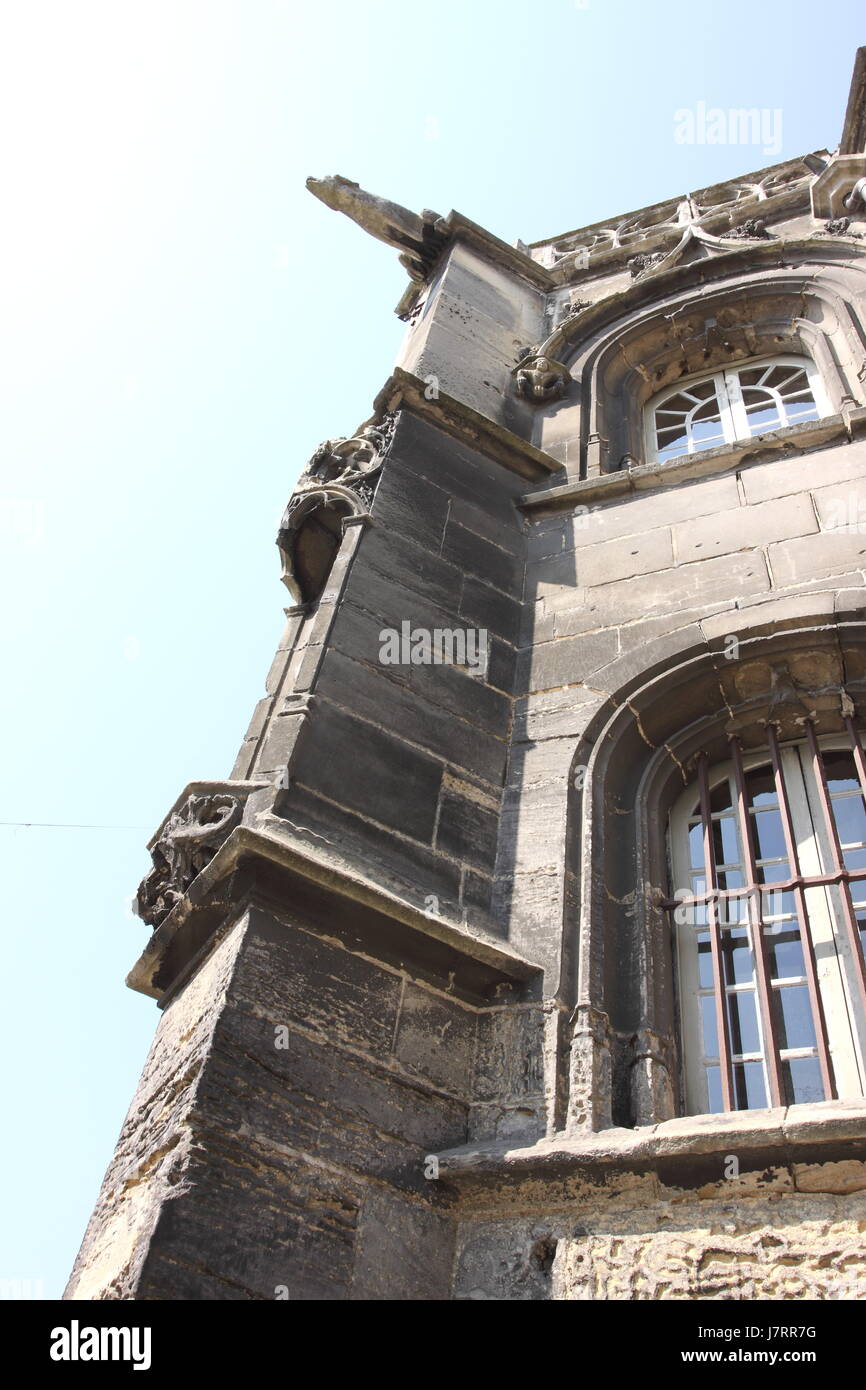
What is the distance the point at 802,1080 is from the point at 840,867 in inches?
33.8

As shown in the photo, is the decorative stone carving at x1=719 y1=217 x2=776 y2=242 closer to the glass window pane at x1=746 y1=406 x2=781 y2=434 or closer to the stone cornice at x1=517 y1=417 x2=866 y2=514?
the glass window pane at x1=746 y1=406 x2=781 y2=434

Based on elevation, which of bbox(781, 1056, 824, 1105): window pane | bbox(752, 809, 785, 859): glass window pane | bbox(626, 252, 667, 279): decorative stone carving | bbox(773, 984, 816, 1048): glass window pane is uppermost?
bbox(626, 252, 667, 279): decorative stone carving

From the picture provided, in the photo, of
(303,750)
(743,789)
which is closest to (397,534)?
(303,750)

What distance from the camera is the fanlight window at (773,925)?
408 centimetres

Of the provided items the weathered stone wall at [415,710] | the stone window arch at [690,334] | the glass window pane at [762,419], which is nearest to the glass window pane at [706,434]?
the glass window pane at [762,419]

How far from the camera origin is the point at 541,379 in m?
8.45

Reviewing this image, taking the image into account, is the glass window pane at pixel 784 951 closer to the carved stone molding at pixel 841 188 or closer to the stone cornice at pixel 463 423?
the stone cornice at pixel 463 423

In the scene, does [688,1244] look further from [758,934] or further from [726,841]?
[726,841]

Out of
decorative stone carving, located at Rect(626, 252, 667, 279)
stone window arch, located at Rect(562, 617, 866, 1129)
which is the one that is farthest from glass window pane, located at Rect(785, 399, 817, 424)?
stone window arch, located at Rect(562, 617, 866, 1129)

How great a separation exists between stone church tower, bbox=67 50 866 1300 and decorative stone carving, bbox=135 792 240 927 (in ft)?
0.05

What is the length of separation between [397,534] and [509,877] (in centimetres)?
209

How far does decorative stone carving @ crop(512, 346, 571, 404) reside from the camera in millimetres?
8383

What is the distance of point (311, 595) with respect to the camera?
22.3ft
